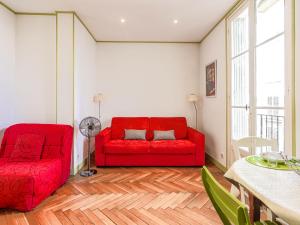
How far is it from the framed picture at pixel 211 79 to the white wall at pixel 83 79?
249 centimetres

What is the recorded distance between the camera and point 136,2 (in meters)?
3.04

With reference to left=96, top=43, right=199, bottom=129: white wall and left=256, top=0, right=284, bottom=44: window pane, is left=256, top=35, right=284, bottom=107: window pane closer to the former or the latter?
left=256, top=0, right=284, bottom=44: window pane

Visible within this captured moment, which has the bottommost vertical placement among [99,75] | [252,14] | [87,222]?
[87,222]

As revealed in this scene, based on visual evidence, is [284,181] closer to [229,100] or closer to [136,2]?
[229,100]

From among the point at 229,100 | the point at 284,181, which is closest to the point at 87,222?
the point at 284,181

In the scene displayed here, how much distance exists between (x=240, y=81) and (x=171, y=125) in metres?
1.91

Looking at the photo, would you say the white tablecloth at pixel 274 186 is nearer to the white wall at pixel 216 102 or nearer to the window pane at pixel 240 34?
the window pane at pixel 240 34

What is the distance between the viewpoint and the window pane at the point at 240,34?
2.91 meters

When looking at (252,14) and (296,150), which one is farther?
(252,14)

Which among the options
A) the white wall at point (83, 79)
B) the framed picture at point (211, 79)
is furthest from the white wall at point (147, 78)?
the framed picture at point (211, 79)

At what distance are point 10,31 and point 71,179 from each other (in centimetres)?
259

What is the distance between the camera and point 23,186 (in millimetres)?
2234

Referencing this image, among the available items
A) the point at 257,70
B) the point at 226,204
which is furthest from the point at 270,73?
the point at 226,204

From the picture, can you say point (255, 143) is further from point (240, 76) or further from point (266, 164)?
point (240, 76)
